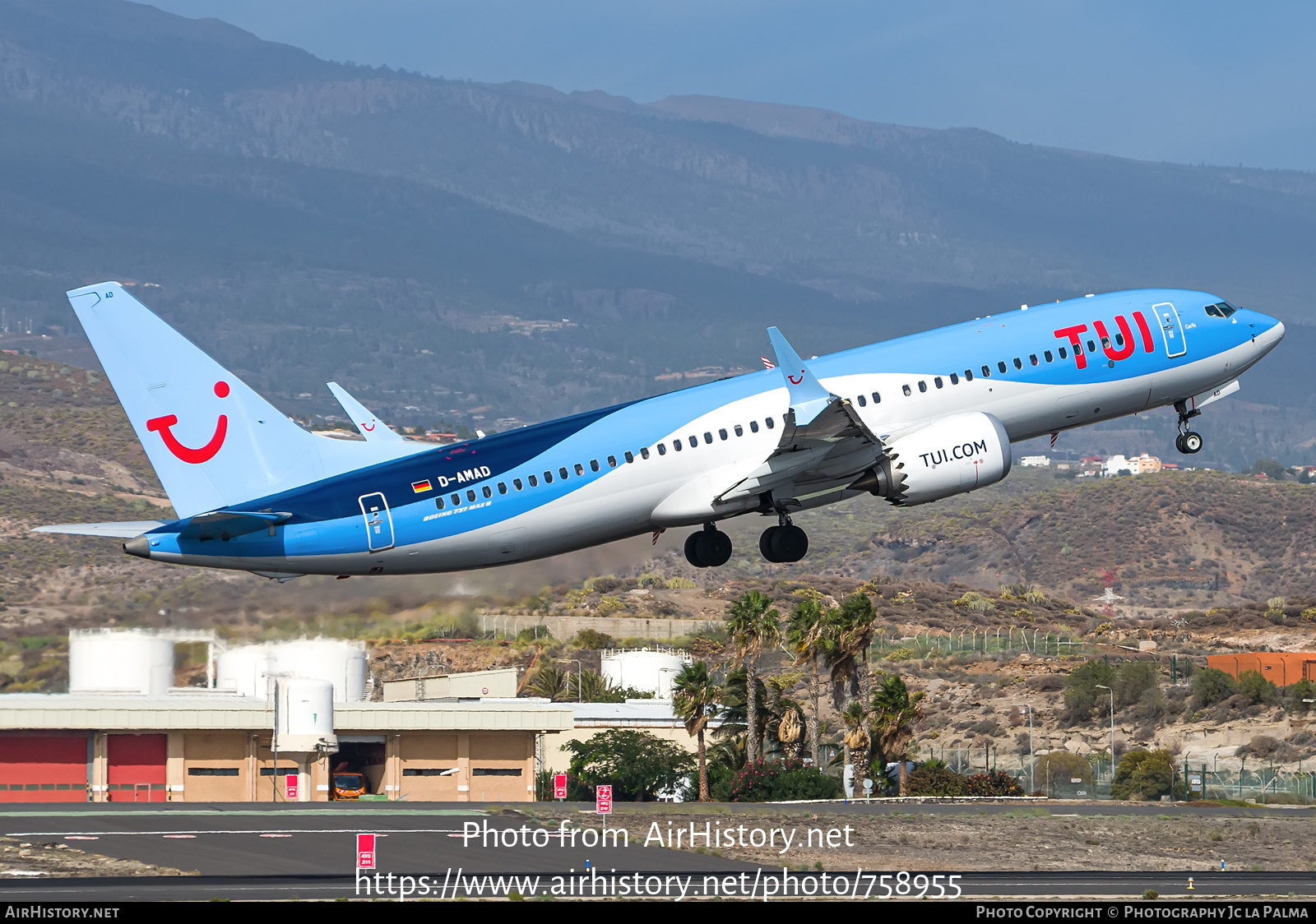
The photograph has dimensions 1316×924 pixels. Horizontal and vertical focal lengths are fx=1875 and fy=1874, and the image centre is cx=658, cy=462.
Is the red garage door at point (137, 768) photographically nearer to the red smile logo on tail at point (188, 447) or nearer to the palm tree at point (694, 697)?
the palm tree at point (694, 697)

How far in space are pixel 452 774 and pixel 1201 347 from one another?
167 feet

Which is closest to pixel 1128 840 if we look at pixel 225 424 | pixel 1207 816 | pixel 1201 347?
pixel 1207 816

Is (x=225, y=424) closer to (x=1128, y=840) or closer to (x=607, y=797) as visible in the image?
(x=607, y=797)

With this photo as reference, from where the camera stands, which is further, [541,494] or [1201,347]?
[1201,347]

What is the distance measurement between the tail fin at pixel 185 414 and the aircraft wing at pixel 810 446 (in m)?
11.8

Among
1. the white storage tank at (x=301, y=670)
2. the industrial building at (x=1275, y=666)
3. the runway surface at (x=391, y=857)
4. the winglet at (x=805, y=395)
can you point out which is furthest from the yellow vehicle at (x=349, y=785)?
the winglet at (x=805, y=395)

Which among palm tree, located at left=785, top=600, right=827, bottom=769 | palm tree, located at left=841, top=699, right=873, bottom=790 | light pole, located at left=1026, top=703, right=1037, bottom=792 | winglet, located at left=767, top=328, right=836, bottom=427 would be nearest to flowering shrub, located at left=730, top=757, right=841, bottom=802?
palm tree, located at left=841, top=699, right=873, bottom=790

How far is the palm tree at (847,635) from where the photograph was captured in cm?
9438

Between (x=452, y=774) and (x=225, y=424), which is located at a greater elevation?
(x=225, y=424)

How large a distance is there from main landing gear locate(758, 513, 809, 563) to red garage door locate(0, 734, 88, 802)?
1984 inches

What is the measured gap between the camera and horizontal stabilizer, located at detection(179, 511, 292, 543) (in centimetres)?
4269

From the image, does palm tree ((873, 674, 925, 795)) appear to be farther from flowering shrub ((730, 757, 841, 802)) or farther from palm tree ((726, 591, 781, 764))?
palm tree ((726, 591, 781, 764))

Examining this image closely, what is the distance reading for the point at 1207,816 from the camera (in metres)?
72.6

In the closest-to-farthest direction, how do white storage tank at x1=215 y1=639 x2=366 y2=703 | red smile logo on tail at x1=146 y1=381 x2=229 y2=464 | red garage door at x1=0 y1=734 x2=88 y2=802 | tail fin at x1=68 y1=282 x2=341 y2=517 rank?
tail fin at x1=68 y1=282 x2=341 y2=517 < red smile logo on tail at x1=146 y1=381 x2=229 y2=464 < white storage tank at x1=215 y1=639 x2=366 y2=703 < red garage door at x1=0 y1=734 x2=88 y2=802
